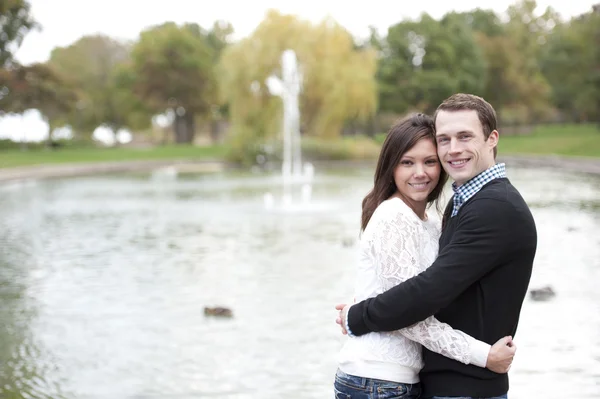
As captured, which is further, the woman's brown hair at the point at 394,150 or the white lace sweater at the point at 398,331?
the woman's brown hair at the point at 394,150

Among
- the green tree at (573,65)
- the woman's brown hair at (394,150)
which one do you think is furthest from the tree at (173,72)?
the woman's brown hair at (394,150)

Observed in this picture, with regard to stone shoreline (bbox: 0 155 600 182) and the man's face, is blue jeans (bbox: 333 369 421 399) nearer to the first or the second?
the man's face

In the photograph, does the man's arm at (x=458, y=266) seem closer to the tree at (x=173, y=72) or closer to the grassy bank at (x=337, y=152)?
the grassy bank at (x=337, y=152)

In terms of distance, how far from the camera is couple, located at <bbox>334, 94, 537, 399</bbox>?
256cm

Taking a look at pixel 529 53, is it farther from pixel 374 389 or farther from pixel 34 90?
pixel 374 389

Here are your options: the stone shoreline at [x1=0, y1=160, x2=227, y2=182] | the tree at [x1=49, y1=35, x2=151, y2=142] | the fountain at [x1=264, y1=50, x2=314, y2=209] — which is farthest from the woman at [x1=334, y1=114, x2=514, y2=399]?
the tree at [x1=49, y1=35, x2=151, y2=142]

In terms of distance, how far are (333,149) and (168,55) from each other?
33069 millimetres

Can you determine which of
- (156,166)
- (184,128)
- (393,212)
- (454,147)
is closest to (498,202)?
(454,147)

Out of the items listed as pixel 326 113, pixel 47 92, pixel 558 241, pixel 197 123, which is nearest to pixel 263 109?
pixel 326 113

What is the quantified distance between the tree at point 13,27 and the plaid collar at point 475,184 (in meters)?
58.7

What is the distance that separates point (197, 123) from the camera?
329 ft

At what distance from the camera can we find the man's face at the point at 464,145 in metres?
2.72

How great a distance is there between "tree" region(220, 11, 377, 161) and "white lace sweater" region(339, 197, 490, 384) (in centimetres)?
3883

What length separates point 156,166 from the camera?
47.0 metres
